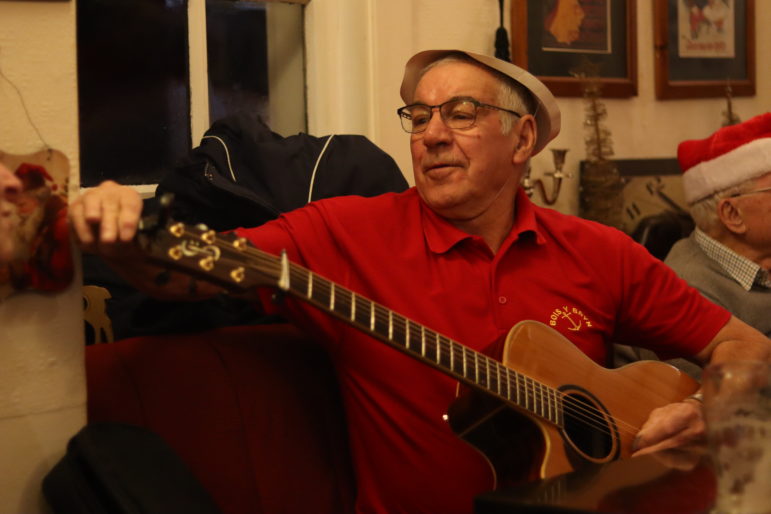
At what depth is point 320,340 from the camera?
166 centimetres

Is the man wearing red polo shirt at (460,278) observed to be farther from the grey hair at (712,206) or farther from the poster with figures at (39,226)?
the grey hair at (712,206)

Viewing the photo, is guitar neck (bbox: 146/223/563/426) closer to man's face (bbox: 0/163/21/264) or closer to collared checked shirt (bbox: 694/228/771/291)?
man's face (bbox: 0/163/21/264)

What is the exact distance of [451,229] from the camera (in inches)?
69.9

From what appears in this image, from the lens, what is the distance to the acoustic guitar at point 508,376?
118 centimetres

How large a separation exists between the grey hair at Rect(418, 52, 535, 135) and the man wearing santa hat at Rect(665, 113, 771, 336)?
2.58ft

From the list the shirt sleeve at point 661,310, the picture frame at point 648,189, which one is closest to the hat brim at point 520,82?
the shirt sleeve at point 661,310

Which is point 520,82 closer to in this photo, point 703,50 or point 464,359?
point 464,359

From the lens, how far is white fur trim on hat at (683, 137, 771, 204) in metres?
2.45

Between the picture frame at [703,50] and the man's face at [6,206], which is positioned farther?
the picture frame at [703,50]

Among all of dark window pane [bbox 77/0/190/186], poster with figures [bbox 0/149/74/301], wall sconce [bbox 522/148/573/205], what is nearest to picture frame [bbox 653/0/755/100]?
wall sconce [bbox 522/148/573/205]

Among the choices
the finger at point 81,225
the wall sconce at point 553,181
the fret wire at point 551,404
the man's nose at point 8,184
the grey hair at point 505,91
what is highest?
the grey hair at point 505,91

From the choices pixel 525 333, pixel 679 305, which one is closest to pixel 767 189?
pixel 679 305

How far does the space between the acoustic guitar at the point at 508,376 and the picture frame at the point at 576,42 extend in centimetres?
137

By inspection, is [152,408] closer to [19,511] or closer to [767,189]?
[19,511]
